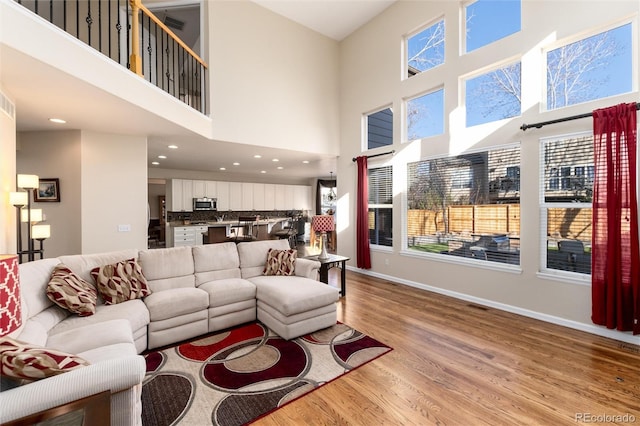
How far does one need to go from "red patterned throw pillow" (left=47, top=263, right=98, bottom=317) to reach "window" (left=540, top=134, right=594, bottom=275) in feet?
16.4

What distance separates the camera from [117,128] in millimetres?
4086

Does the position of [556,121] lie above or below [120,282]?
above

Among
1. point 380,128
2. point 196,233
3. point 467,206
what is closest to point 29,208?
point 196,233

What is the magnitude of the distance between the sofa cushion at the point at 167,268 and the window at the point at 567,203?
446 centimetres

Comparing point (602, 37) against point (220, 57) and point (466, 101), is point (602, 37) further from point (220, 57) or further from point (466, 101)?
point (220, 57)

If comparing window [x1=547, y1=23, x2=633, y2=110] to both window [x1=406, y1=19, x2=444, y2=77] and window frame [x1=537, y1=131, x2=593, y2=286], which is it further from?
window [x1=406, y1=19, x2=444, y2=77]

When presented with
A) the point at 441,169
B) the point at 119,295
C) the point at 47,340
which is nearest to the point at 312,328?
the point at 119,295

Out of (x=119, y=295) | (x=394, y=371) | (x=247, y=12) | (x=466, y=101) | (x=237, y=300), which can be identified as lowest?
(x=394, y=371)

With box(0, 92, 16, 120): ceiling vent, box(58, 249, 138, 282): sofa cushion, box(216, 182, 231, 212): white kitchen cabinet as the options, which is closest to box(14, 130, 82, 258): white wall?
box(0, 92, 16, 120): ceiling vent

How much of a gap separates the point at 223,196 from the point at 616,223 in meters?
8.87

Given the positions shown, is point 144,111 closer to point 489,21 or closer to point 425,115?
point 425,115

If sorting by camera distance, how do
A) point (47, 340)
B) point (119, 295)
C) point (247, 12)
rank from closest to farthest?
point (47, 340), point (119, 295), point (247, 12)

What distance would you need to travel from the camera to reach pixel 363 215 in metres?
5.68

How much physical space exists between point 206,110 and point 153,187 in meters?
7.78
